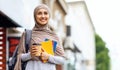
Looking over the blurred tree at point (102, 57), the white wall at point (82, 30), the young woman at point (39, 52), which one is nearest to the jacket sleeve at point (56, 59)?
the young woman at point (39, 52)

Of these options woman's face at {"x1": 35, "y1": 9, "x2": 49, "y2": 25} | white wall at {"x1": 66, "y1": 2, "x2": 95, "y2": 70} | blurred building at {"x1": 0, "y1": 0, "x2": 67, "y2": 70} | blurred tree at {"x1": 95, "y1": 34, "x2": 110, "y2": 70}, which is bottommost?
blurred tree at {"x1": 95, "y1": 34, "x2": 110, "y2": 70}

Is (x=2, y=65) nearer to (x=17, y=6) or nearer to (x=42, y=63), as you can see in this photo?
(x=17, y=6)

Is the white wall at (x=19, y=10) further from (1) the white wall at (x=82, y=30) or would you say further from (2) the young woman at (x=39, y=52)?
(1) the white wall at (x=82, y=30)

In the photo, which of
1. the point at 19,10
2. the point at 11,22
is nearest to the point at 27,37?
the point at 11,22

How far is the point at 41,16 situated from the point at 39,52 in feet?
1.31

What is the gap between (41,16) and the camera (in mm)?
5281

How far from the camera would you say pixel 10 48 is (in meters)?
13.4

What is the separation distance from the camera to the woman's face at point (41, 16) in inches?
207

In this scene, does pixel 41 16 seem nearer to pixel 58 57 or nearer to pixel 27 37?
pixel 27 37

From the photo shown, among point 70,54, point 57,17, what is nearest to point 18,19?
point 57,17

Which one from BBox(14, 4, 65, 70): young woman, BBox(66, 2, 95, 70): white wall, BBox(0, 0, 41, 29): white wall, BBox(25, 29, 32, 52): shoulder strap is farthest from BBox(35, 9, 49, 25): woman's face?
BBox(66, 2, 95, 70): white wall

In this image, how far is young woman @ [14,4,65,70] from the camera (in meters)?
5.15

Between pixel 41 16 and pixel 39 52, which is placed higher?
pixel 41 16

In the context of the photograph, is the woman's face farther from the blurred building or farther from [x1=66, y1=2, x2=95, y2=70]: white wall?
[x1=66, y1=2, x2=95, y2=70]: white wall
